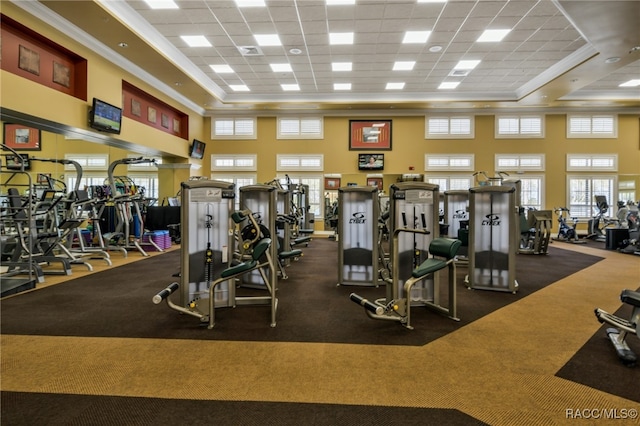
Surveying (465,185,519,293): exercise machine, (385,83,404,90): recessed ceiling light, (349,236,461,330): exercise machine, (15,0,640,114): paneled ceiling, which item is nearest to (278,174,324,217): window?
(15,0,640,114): paneled ceiling

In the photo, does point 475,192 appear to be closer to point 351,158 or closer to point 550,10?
point 550,10

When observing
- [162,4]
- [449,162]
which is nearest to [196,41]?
[162,4]

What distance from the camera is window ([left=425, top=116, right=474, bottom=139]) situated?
12.0 m

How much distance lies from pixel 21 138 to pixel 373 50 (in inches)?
338

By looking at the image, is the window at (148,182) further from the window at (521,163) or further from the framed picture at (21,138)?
the window at (521,163)

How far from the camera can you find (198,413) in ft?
6.07

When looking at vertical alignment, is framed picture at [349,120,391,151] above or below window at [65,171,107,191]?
above

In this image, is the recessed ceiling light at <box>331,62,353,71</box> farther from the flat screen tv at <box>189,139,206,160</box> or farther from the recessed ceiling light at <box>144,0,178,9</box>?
the flat screen tv at <box>189,139,206,160</box>

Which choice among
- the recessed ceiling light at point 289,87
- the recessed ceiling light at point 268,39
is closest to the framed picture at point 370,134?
the recessed ceiling light at point 289,87

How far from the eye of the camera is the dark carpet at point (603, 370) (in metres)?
2.12

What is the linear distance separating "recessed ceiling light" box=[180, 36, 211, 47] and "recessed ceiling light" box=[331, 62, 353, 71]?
3.25 meters

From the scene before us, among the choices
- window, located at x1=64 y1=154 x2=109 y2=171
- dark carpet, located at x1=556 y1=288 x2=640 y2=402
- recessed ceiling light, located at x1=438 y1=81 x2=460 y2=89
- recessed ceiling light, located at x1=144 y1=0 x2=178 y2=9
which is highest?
recessed ceiling light, located at x1=438 y1=81 x2=460 y2=89

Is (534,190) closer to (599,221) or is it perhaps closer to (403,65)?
(599,221)

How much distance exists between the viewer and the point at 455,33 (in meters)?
7.07
